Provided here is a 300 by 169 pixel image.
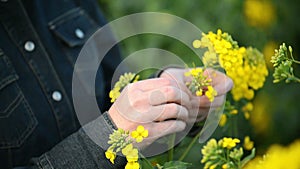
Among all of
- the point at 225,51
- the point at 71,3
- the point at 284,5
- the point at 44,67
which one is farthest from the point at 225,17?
the point at 225,51

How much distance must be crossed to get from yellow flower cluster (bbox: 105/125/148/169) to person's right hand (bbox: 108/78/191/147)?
0.06 m

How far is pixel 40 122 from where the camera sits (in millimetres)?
1362

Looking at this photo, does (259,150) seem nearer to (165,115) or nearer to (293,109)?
(293,109)

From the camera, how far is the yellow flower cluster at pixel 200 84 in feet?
3.62

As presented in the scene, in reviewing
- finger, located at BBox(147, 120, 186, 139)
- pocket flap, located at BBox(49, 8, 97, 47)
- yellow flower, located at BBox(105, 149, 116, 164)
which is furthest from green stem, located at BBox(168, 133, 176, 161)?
pocket flap, located at BBox(49, 8, 97, 47)

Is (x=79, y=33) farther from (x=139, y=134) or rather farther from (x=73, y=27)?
(x=139, y=134)

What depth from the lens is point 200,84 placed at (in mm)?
1122

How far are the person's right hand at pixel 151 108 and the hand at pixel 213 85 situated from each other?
0.07m

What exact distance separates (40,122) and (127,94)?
0.31 metres

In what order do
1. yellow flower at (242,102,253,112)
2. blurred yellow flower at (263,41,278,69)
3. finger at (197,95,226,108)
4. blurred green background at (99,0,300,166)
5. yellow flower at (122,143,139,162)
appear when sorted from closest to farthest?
yellow flower at (122,143,139,162) → finger at (197,95,226,108) → yellow flower at (242,102,253,112) → blurred green background at (99,0,300,166) → blurred yellow flower at (263,41,278,69)

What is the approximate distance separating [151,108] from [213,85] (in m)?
0.16

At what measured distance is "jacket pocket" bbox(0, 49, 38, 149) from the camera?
129 cm

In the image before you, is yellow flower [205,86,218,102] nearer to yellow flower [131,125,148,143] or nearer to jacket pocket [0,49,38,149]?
Answer: yellow flower [131,125,148,143]

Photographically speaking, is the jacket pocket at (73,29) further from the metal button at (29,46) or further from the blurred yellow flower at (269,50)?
the blurred yellow flower at (269,50)
